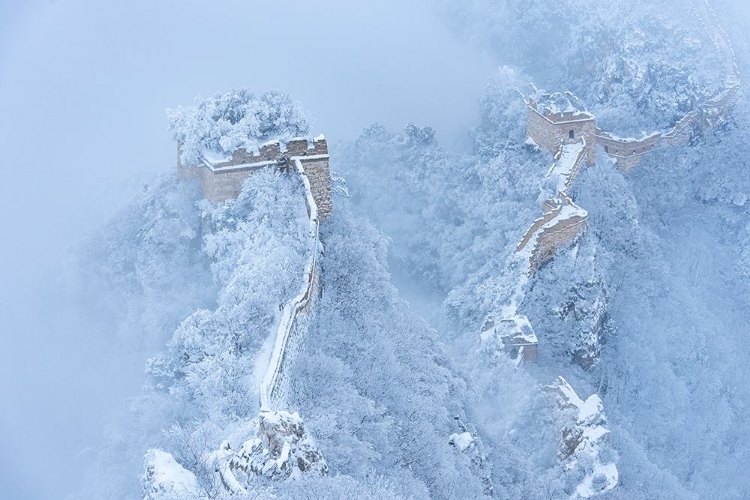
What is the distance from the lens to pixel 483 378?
102 feet

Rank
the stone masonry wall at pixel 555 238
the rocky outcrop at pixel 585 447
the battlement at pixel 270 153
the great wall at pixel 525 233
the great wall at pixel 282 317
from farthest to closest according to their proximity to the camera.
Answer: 1. the stone masonry wall at pixel 555 238
2. the rocky outcrop at pixel 585 447
3. the battlement at pixel 270 153
4. the great wall at pixel 525 233
5. the great wall at pixel 282 317

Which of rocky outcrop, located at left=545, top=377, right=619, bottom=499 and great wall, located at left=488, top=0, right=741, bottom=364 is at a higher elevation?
great wall, located at left=488, top=0, right=741, bottom=364

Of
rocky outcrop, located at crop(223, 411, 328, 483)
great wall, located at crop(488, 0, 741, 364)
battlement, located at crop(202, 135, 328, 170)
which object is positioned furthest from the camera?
A: great wall, located at crop(488, 0, 741, 364)

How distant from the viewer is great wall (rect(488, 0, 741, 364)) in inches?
1305

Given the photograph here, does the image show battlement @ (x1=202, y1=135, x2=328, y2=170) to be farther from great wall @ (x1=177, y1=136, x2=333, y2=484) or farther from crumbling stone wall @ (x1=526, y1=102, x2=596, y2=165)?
crumbling stone wall @ (x1=526, y1=102, x2=596, y2=165)

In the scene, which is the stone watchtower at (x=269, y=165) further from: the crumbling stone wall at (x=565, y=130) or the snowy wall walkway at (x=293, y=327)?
the crumbling stone wall at (x=565, y=130)

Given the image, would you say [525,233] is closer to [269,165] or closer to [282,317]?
[269,165]

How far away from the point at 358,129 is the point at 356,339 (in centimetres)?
3336

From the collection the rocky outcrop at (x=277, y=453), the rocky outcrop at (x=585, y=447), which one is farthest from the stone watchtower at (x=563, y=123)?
the rocky outcrop at (x=277, y=453)

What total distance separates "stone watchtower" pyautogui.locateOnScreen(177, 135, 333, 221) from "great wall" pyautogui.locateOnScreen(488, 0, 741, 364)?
11571 millimetres

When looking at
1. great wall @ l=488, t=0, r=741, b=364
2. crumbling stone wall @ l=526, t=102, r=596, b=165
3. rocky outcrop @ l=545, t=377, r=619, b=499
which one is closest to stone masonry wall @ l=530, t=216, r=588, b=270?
great wall @ l=488, t=0, r=741, b=364

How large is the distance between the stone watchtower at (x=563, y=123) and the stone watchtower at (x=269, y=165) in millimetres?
19564

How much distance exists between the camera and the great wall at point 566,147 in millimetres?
33156

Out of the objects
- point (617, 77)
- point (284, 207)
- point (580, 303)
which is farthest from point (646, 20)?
point (284, 207)
